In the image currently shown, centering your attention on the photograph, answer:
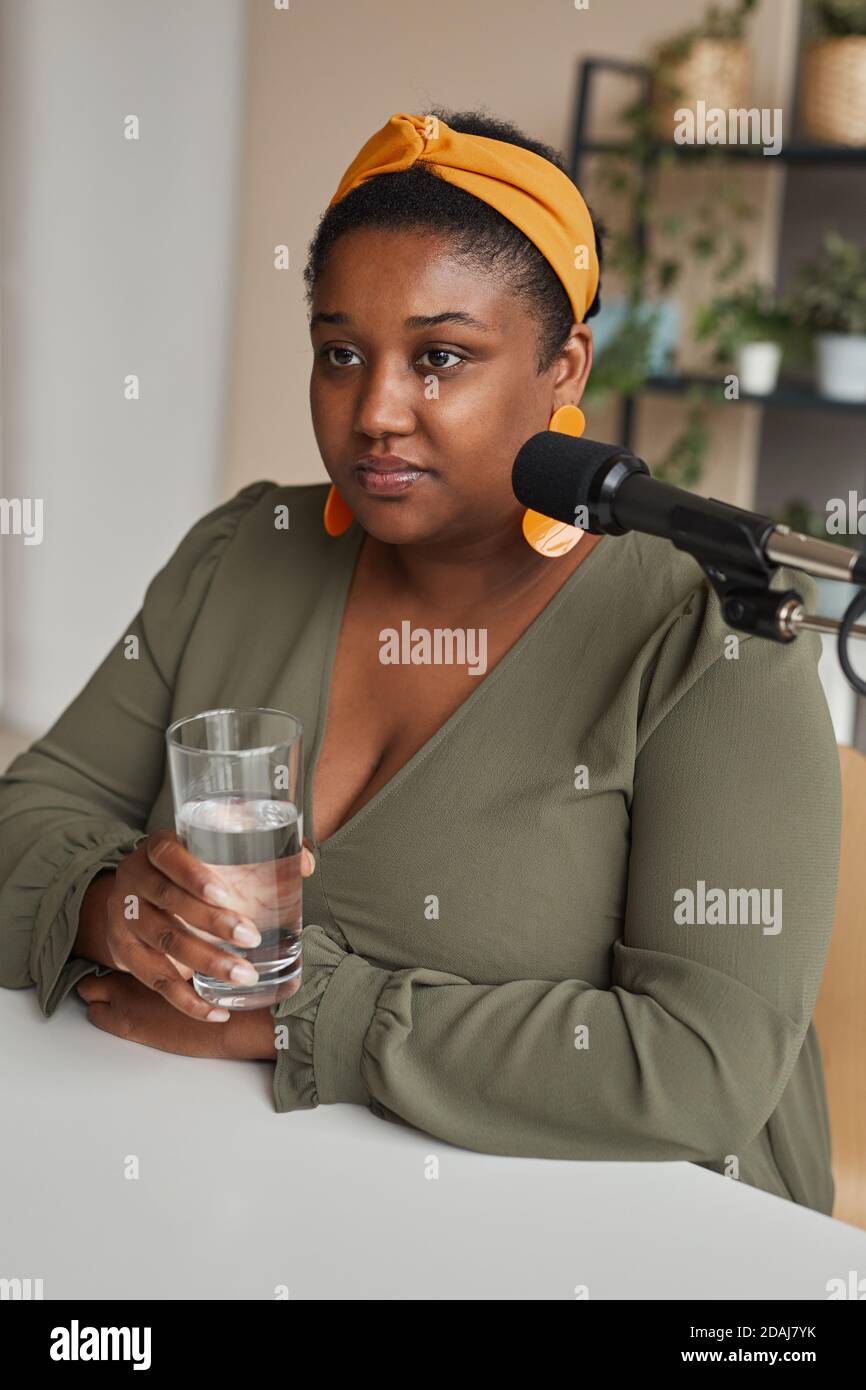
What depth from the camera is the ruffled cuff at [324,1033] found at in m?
1.12

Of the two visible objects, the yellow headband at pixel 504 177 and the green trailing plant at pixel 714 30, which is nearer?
the yellow headband at pixel 504 177

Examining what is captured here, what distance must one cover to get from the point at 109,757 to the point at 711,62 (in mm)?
2740

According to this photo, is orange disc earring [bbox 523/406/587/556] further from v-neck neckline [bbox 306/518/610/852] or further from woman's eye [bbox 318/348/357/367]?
woman's eye [bbox 318/348/357/367]

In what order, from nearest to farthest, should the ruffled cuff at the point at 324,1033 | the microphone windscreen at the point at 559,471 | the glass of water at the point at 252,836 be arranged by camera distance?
the microphone windscreen at the point at 559,471, the glass of water at the point at 252,836, the ruffled cuff at the point at 324,1033

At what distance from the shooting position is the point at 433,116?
1.42 metres

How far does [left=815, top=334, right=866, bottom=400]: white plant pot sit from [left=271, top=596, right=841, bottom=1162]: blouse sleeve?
8.22ft

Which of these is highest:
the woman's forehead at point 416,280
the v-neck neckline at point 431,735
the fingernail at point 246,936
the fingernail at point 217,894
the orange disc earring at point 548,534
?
the woman's forehead at point 416,280

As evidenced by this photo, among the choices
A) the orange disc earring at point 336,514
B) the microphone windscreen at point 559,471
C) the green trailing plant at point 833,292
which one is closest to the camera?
the microphone windscreen at point 559,471

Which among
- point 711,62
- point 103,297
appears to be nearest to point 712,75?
point 711,62

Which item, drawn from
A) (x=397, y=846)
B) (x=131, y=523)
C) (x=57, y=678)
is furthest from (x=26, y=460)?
(x=397, y=846)

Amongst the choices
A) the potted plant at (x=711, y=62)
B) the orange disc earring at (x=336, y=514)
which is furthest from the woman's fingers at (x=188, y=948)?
the potted plant at (x=711, y=62)

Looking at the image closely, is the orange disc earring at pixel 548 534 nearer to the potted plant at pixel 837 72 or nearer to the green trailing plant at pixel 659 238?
the green trailing plant at pixel 659 238

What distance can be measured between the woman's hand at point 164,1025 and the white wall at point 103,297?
8.99 ft
